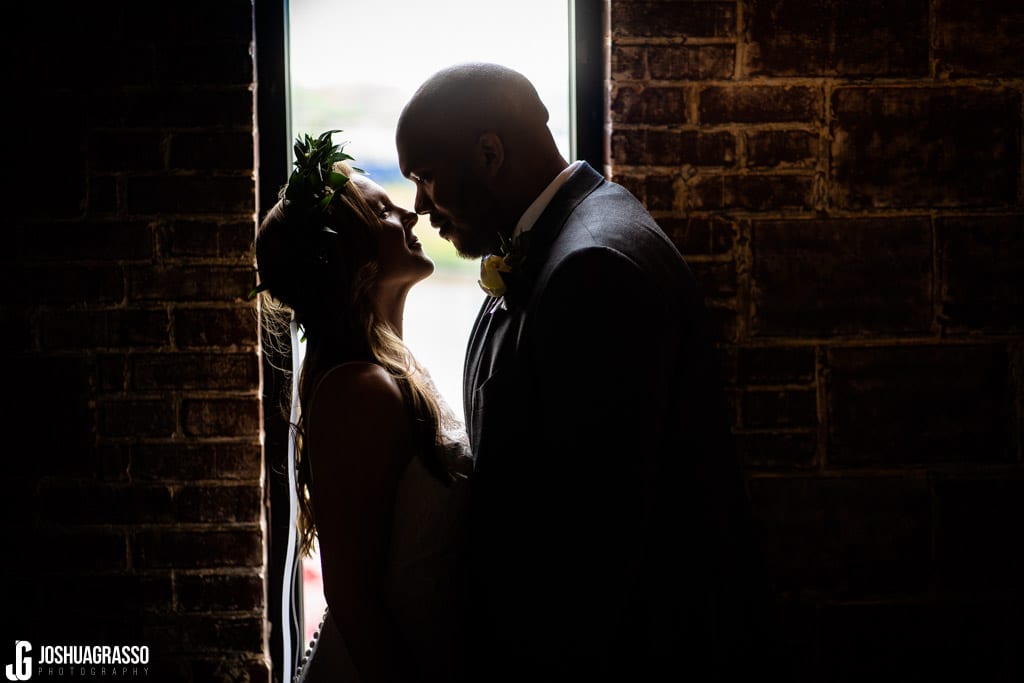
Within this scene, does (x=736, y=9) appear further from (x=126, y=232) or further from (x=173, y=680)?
(x=173, y=680)

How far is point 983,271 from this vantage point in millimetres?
1981

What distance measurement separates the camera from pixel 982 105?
196 centimetres

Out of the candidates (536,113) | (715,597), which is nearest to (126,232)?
(536,113)

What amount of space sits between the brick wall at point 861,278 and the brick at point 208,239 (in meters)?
0.94

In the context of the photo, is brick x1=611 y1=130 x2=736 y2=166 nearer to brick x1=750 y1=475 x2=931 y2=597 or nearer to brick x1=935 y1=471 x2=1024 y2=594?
brick x1=750 y1=475 x2=931 y2=597

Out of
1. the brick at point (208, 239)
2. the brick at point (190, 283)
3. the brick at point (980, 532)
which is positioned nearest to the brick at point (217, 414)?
the brick at point (190, 283)

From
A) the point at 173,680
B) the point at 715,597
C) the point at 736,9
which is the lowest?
the point at 173,680

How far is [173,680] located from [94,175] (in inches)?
50.6

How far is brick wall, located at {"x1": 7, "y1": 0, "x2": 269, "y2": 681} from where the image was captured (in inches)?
74.3

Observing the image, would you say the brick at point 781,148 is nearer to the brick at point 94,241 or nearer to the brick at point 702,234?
the brick at point 702,234

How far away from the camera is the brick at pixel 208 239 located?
1.90 metres

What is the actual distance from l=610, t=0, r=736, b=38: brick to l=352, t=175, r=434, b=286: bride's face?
751 millimetres

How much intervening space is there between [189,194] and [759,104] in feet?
4.73

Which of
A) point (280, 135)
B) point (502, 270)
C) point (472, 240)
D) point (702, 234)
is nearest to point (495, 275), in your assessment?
point (502, 270)
